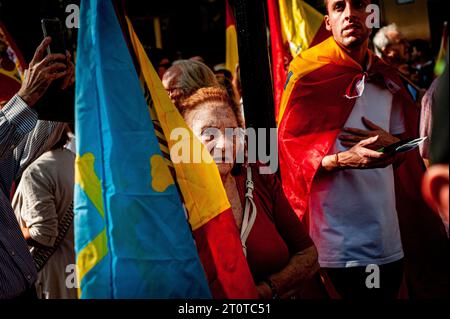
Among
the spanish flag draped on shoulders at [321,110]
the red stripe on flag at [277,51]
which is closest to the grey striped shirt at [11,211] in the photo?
the spanish flag draped on shoulders at [321,110]

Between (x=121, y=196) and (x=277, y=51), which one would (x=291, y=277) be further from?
(x=277, y=51)

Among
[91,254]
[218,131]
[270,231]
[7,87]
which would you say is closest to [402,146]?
[270,231]

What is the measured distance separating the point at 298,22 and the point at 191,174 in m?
3.05

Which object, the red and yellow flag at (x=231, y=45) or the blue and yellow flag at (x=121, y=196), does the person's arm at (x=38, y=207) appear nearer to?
the blue and yellow flag at (x=121, y=196)

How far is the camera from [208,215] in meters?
2.34

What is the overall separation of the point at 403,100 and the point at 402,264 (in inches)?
35.5

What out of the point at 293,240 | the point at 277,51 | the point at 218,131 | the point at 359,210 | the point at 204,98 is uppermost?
the point at 277,51

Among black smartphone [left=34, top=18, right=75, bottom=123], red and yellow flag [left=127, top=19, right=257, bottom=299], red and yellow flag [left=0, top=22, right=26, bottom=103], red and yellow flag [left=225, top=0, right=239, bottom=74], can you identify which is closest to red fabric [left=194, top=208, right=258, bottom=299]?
red and yellow flag [left=127, top=19, right=257, bottom=299]

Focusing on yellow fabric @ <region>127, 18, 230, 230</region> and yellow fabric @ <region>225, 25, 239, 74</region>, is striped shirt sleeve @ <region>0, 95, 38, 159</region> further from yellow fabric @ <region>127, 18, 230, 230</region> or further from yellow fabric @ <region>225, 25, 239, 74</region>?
yellow fabric @ <region>225, 25, 239, 74</region>

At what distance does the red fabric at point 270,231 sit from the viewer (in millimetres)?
2633

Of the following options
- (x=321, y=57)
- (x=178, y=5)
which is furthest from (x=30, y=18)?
(x=321, y=57)

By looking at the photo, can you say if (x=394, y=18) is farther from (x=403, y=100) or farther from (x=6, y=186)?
(x=6, y=186)

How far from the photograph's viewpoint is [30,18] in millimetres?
7789

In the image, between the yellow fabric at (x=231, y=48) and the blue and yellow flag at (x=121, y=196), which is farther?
the yellow fabric at (x=231, y=48)
